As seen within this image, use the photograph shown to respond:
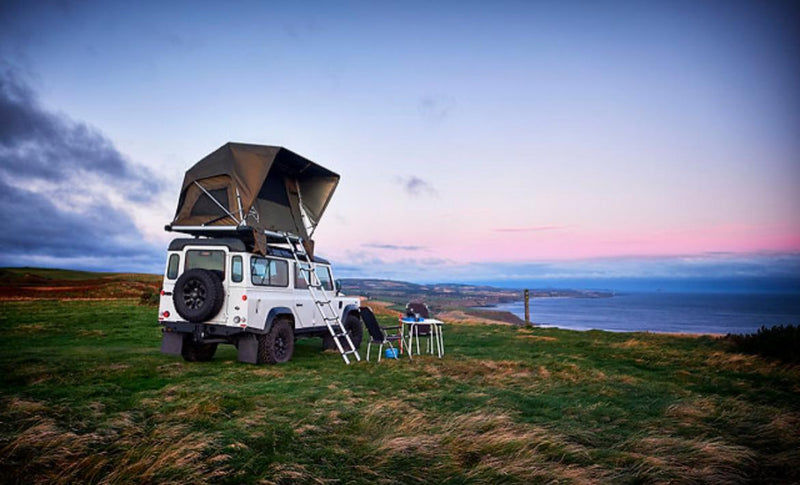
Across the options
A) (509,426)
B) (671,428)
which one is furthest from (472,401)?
(671,428)

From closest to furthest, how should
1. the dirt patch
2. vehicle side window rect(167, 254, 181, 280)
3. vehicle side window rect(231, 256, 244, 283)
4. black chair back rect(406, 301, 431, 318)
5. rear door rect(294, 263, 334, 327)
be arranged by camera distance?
vehicle side window rect(231, 256, 244, 283), vehicle side window rect(167, 254, 181, 280), rear door rect(294, 263, 334, 327), black chair back rect(406, 301, 431, 318), the dirt patch

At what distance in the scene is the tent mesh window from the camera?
32.1 ft

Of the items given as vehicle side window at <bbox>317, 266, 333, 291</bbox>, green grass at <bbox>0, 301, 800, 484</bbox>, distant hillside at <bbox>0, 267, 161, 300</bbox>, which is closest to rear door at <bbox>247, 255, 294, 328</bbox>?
green grass at <bbox>0, 301, 800, 484</bbox>

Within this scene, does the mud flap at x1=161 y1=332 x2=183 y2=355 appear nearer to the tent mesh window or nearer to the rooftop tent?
the rooftop tent

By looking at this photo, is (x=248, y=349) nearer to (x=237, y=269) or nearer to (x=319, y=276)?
(x=237, y=269)

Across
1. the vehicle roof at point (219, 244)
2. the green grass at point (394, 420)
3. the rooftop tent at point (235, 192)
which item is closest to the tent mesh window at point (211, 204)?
the rooftop tent at point (235, 192)

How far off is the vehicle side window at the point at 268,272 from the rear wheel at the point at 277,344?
87 cm

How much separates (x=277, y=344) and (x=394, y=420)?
5.05m

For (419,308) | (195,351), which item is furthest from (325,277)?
(195,351)

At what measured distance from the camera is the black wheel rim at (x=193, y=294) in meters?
8.41

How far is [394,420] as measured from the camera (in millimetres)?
4797

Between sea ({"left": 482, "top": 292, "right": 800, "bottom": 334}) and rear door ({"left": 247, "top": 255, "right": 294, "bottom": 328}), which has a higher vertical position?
rear door ({"left": 247, "top": 255, "right": 294, "bottom": 328})

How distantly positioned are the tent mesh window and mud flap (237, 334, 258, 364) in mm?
2818

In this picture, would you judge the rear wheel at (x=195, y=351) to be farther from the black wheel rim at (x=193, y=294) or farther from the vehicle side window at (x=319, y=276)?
the vehicle side window at (x=319, y=276)
